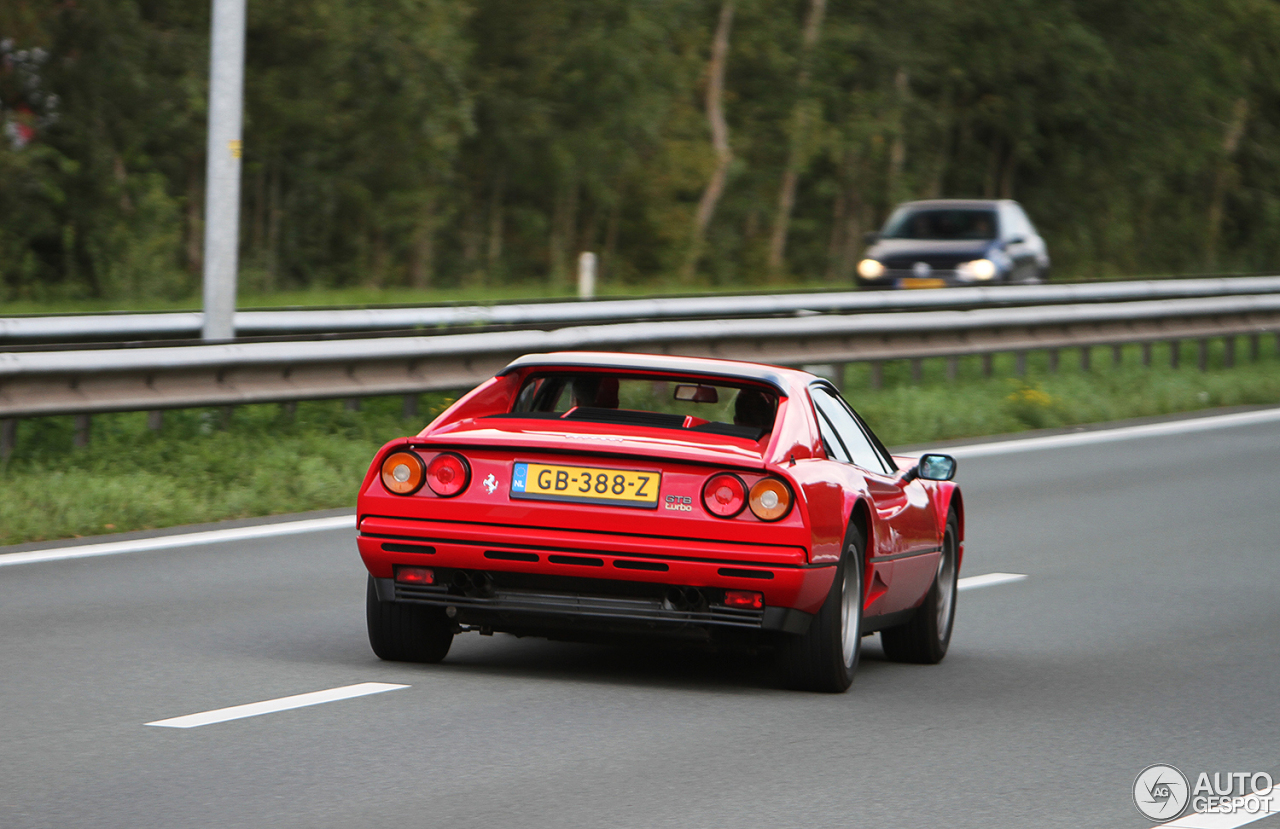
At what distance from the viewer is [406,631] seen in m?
7.80

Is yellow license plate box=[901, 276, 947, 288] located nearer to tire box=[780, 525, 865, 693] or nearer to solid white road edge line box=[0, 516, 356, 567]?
solid white road edge line box=[0, 516, 356, 567]

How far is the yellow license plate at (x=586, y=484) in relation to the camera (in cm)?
724

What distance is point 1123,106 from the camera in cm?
5528

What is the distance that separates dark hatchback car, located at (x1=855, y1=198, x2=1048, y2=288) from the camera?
92.8 ft

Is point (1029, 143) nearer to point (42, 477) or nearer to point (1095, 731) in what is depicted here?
point (42, 477)

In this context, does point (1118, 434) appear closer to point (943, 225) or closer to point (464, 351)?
point (464, 351)

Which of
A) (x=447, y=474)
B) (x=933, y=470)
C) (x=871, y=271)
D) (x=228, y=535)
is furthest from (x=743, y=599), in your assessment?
(x=871, y=271)

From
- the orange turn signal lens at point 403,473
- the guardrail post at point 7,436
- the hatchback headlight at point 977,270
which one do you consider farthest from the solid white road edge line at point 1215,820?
the hatchback headlight at point 977,270

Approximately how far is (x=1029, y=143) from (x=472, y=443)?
5003cm

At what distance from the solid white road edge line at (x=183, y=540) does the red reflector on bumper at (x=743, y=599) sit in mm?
4410

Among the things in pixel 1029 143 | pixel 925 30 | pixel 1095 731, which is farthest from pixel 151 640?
pixel 1029 143

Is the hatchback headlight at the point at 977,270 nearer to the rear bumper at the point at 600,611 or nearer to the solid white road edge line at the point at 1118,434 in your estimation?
the solid white road edge line at the point at 1118,434

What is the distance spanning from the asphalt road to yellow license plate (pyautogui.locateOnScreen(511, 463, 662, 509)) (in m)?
0.70

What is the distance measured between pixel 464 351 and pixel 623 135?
28922 mm
